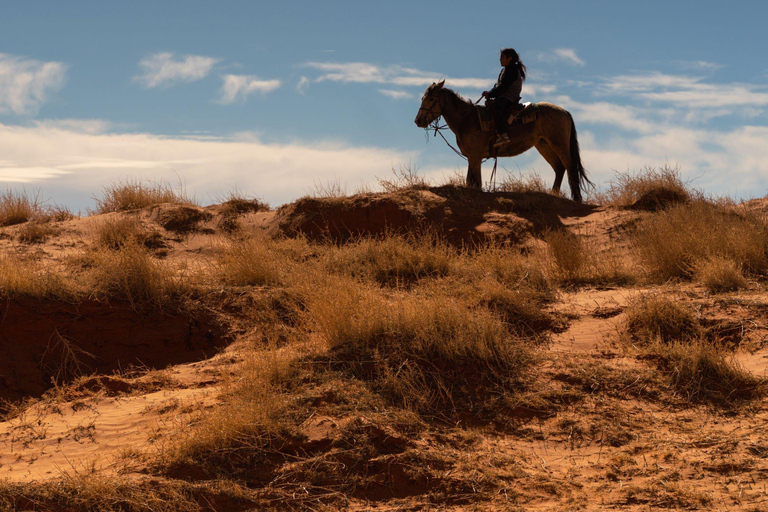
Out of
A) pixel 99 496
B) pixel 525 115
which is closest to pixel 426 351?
pixel 99 496

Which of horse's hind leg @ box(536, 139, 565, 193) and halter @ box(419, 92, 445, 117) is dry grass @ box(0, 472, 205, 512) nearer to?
halter @ box(419, 92, 445, 117)

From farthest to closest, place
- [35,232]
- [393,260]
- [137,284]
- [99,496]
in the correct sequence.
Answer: [35,232], [393,260], [137,284], [99,496]

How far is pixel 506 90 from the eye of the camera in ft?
38.5

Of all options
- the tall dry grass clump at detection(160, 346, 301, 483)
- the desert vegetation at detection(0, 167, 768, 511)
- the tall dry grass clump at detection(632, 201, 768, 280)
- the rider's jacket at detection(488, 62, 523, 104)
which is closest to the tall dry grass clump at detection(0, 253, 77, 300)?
the desert vegetation at detection(0, 167, 768, 511)

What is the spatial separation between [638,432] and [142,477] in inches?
141

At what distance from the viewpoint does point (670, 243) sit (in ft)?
28.6

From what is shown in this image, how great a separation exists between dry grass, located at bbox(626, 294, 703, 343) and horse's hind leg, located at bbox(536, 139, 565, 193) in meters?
6.39

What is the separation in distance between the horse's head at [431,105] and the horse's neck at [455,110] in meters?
0.12

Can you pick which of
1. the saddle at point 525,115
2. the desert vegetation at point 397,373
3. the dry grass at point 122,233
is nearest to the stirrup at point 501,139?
the saddle at point 525,115

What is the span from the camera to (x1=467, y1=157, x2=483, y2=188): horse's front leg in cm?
1222

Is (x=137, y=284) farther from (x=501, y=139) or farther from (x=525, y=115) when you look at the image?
(x=525, y=115)

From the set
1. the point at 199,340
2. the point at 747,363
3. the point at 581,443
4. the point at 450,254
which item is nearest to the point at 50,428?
the point at 199,340

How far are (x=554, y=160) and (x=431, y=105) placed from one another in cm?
284

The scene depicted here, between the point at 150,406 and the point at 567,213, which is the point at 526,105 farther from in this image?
the point at 150,406
